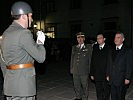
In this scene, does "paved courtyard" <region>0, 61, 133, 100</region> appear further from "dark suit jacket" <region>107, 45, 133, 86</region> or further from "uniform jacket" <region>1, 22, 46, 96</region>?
A: "uniform jacket" <region>1, 22, 46, 96</region>

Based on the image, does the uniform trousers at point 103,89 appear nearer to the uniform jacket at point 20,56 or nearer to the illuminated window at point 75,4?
the uniform jacket at point 20,56

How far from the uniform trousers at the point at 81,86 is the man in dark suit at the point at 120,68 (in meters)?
1.08

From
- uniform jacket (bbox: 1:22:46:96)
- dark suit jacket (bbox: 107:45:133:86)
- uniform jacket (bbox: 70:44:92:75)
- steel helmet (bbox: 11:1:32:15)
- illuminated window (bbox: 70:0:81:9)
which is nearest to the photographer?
uniform jacket (bbox: 1:22:46:96)

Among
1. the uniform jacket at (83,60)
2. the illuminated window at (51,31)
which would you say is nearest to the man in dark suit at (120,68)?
the uniform jacket at (83,60)

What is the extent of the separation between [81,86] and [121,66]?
172 centimetres

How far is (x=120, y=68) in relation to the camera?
493 cm

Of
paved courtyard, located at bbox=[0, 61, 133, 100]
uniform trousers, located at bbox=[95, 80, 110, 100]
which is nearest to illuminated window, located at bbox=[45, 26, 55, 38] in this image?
paved courtyard, located at bbox=[0, 61, 133, 100]

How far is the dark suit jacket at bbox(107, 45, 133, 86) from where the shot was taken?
192 inches

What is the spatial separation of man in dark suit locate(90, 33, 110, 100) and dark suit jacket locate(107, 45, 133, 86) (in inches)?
23.5

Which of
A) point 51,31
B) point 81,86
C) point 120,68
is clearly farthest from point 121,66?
point 51,31

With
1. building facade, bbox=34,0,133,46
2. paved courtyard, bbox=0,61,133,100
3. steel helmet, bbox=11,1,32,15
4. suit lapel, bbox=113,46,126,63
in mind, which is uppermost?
building facade, bbox=34,0,133,46

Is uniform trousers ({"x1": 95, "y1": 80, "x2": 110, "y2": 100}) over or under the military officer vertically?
under

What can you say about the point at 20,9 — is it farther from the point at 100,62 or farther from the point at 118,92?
the point at 100,62

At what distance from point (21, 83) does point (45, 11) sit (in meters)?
27.3
